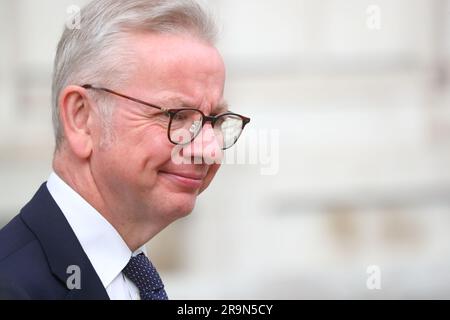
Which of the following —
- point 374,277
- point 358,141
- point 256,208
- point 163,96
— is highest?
point 163,96

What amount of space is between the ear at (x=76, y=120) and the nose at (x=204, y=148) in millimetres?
245

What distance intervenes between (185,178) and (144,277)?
0.30 meters

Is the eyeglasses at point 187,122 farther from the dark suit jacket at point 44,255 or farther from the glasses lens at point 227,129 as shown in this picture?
the dark suit jacket at point 44,255

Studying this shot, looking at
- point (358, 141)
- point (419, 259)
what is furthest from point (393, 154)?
point (419, 259)

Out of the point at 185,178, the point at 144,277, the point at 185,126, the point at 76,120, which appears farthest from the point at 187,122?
the point at 144,277

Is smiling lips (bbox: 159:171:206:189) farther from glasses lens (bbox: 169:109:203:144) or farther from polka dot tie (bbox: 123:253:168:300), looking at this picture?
polka dot tie (bbox: 123:253:168:300)

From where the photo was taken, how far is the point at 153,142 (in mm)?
2340

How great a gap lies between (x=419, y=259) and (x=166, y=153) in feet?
21.7

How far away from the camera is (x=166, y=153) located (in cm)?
232

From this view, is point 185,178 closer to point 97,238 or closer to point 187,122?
point 187,122

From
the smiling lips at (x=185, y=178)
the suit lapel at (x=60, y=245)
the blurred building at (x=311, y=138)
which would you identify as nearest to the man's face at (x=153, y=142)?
the smiling lips at (x=185, y=178)

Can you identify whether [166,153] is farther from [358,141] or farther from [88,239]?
[358,141]

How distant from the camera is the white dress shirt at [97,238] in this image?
2.35 meters

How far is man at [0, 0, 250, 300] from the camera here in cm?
233
